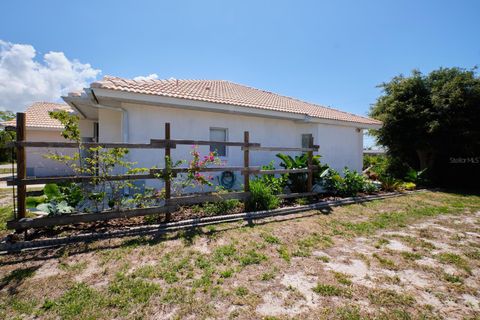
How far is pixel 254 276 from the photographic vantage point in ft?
9.97

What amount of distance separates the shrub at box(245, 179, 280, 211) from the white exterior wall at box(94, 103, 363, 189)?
2883 millimetres

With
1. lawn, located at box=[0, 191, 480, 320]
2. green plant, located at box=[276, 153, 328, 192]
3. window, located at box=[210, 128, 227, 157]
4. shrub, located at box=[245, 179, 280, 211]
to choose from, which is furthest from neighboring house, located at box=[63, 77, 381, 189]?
lawn, located at box=[0, 191, 480, 320]

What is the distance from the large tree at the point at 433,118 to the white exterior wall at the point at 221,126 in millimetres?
2720

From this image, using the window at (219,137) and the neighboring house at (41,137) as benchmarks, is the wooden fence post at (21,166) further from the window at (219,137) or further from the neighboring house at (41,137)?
the neighboring house at (41,137)

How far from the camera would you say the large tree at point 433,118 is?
10.9m

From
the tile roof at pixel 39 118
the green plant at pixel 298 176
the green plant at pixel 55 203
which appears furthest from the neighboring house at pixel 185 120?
the tile roof at pixel 39 118

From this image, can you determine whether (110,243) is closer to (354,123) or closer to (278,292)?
(278,292)

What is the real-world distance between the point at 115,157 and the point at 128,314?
3231 mm

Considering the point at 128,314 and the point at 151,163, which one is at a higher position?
the point at 151,163

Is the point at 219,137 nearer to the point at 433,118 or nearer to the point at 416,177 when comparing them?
the point at 416,177

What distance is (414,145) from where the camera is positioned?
12.3m

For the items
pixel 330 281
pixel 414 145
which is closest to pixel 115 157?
pixel 330 281

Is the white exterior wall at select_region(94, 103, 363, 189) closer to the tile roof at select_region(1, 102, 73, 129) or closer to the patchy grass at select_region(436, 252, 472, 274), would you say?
the patchy grass at select_region(436, 252, 472, 274)

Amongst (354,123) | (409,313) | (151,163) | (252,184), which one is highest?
(354,123)
